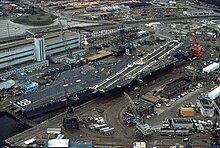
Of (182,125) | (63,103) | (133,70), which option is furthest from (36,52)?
(182,125)

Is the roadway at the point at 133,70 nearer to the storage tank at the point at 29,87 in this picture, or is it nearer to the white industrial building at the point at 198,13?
the storage tank at the point at 29,87

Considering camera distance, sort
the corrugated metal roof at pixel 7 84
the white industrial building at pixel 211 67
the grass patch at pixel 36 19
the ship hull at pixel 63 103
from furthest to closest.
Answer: the grass patch at pixel 36 19, the white industrial building at pixel 211 67, the corrugated metal roof at pixel 7 84, the ship hull at pixel 63 103

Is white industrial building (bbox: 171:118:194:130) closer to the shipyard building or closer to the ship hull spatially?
the ship hull

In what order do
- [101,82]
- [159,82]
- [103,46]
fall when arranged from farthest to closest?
1. [103,46]
2. [159,82]
3. [101,82]

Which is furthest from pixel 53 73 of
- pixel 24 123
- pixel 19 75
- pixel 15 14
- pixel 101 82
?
pixel 15 14

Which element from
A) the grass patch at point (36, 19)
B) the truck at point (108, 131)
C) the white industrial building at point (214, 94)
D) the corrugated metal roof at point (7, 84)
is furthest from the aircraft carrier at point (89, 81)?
the grass patch at point (36, 19)

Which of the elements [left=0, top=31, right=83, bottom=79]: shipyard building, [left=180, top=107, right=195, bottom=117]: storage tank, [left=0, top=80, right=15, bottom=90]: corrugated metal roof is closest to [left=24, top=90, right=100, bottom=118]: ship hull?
[left=0, top=80, right=15, bottom=90]: corrugated metal roof

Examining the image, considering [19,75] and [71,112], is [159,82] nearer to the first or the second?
[71,112]
